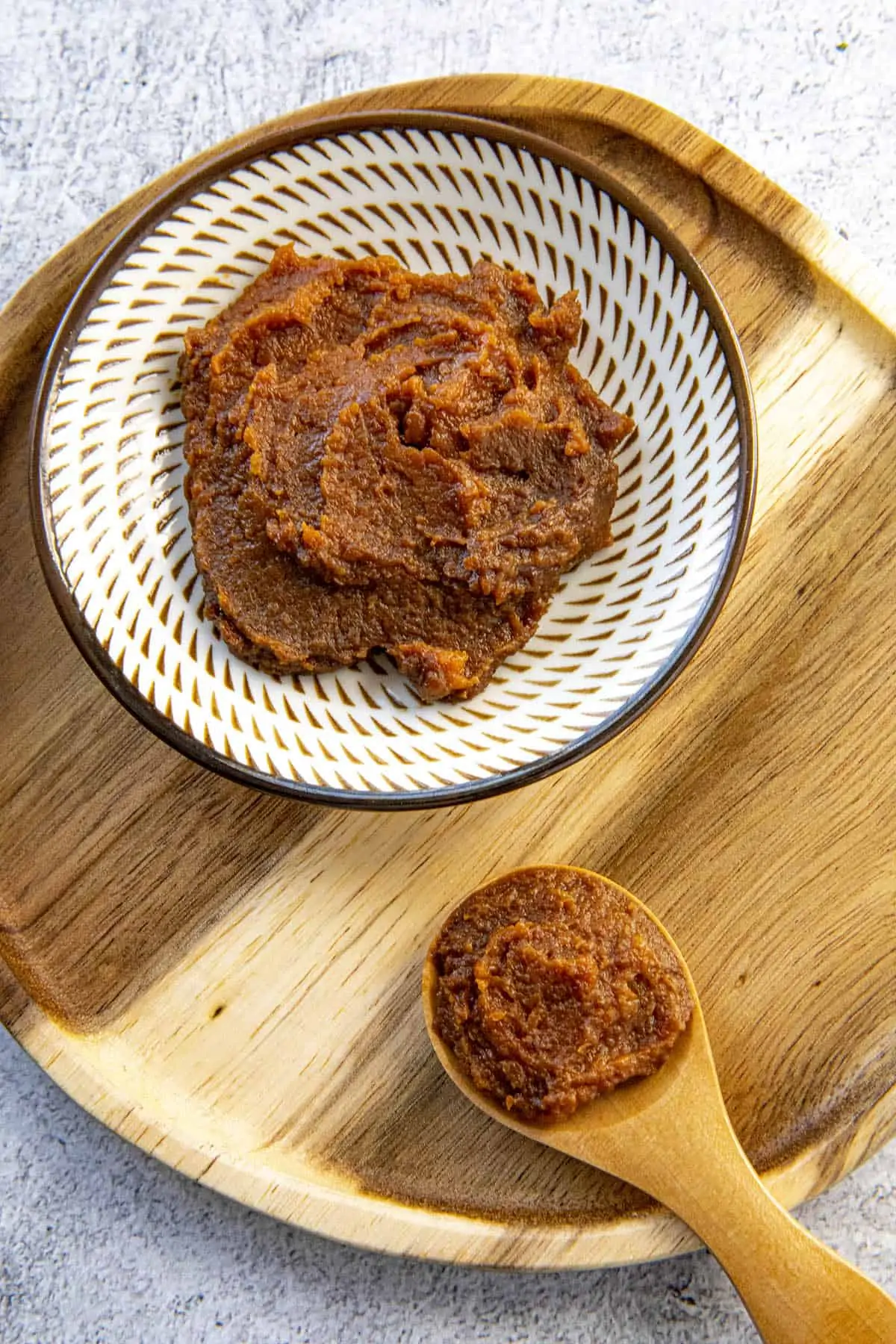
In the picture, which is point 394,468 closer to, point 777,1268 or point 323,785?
point 323,785

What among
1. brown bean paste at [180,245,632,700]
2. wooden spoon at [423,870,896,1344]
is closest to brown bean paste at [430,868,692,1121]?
wooden spoon at [423,870,896,1344]

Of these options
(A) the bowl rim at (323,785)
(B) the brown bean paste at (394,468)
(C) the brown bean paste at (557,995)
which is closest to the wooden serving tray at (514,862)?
(C) the brown bean paste at (557,995)

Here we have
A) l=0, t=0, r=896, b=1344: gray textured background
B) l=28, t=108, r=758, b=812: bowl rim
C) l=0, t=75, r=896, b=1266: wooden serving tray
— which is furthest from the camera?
l=0, t=0, r=896, b=1344: gray textured background

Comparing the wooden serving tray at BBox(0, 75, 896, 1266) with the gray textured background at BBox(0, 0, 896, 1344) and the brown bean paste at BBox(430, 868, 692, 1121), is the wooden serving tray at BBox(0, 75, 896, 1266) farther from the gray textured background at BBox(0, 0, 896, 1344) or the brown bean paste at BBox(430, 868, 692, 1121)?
the gray textured background at BBox(0, 0, 896, 1344)

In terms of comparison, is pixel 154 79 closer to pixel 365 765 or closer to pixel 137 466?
pixel 137 466

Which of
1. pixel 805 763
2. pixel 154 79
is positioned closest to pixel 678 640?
pixel 805 763

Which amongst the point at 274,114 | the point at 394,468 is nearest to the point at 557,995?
the point at 394,468

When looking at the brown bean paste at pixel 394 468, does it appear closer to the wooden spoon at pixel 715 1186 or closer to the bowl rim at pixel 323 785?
the bowl rim at pixel 323 785
